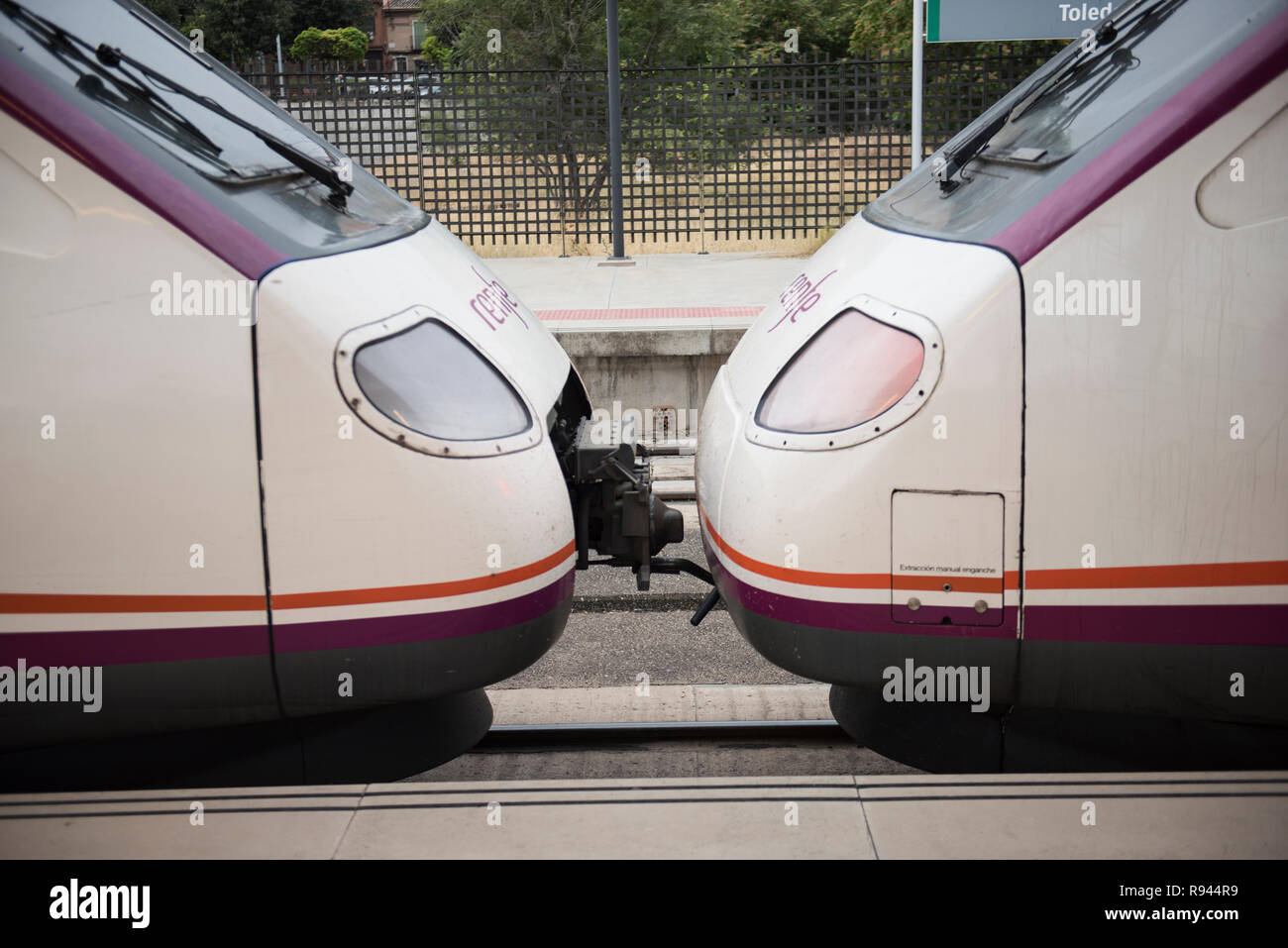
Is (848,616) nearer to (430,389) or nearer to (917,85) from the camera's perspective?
(430,389)

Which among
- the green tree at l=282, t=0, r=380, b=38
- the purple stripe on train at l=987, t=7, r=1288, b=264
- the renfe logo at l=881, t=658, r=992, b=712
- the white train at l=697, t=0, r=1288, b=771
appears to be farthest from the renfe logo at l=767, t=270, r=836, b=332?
the green tree at l=282, t=0, r=380, b=38

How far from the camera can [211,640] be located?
3.42 metres

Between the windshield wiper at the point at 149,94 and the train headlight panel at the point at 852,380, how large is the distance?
1531 millimetres

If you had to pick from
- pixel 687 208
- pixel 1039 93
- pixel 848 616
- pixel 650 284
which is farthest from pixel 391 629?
pixel 687 208

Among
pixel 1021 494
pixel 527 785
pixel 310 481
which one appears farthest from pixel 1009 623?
pixel 310 481

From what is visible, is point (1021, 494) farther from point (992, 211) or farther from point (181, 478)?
point (181, 478)

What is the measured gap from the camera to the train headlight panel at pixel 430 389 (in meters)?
3.40

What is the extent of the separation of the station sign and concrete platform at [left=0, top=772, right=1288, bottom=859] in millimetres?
9214

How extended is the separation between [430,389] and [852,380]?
1.16m

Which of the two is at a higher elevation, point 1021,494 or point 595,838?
point 1021,494

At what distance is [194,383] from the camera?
10.8ft

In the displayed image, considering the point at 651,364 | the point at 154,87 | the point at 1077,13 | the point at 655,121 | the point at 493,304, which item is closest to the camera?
the point at 154,87

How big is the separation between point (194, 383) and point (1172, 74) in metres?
2.64
